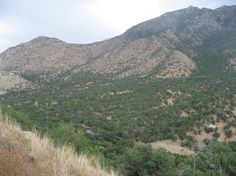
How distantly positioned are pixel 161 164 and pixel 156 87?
153 feet

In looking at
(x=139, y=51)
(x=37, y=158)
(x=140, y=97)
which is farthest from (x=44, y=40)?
(x=37, y=158)

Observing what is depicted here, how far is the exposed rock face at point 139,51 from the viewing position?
301 feet

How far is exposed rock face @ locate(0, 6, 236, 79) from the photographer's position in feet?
301

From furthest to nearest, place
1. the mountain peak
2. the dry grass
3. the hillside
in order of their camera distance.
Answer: the mountain peak → the hillside → the dry grass

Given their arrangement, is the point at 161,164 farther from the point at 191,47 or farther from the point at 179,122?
the point at 191,47

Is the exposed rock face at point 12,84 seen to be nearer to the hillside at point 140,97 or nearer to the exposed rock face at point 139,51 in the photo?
the hillside at point 140,97

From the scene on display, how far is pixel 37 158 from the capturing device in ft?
23.7

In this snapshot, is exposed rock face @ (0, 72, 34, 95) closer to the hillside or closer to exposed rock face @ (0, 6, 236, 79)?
the hillside

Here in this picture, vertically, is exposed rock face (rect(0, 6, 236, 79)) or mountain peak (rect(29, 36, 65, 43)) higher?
mountain peak (rect(29, 36, 65, 43))

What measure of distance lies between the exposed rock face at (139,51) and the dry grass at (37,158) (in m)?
75.4

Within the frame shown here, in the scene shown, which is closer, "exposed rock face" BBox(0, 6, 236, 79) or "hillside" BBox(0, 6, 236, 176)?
"hillside" BBox(0, 6, 236, 176)

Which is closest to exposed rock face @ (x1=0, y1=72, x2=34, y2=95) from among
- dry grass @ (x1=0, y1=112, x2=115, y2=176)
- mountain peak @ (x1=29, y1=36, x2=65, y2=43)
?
mountain peak @ (x1=29, y1=36, x2=65, y2=43)

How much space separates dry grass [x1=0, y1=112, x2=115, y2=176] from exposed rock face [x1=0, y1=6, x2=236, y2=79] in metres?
75.4

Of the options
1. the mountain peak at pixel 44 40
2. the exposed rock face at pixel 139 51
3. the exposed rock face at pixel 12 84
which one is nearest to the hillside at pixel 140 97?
the exposed rock face at pixel 139 51
